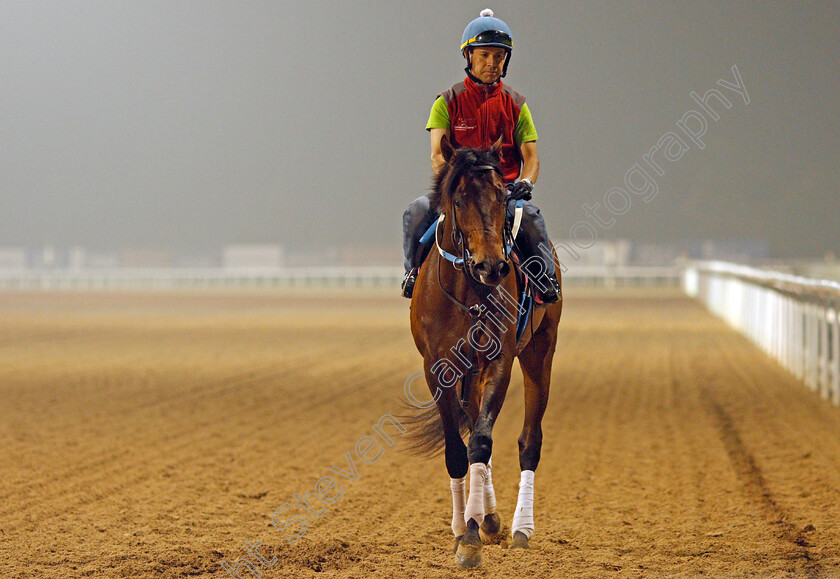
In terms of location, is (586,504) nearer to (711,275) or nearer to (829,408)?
(829,408)

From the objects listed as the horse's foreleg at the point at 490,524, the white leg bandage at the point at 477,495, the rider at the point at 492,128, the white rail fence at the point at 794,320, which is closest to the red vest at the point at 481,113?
the rider at the point at 492,128

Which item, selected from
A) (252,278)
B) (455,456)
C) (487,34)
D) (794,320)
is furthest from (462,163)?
(252,278)

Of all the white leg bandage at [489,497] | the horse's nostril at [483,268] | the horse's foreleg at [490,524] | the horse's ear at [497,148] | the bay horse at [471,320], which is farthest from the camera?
the horse's foreleg at [490,524]

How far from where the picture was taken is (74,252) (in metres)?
61.1

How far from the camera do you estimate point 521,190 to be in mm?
5160

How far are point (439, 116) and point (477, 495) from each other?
76.6 inches

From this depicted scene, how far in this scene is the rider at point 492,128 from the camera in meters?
5.26

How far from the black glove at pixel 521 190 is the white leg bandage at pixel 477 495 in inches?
53.1

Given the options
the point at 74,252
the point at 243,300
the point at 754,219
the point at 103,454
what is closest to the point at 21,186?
the point at 74,252

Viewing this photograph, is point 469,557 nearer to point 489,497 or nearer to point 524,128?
point 489,497

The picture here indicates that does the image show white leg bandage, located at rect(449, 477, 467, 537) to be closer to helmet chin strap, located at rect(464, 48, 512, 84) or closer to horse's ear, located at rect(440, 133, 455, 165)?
horse's ear, located at rect(440, 133, 455, 165)

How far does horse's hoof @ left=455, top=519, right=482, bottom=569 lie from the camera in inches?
199

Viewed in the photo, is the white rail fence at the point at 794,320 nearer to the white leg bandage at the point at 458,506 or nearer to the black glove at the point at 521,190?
the black glove at the point at 521,190

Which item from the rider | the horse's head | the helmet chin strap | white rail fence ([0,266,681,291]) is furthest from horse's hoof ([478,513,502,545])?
white rail fence ([0,266,681,291])
